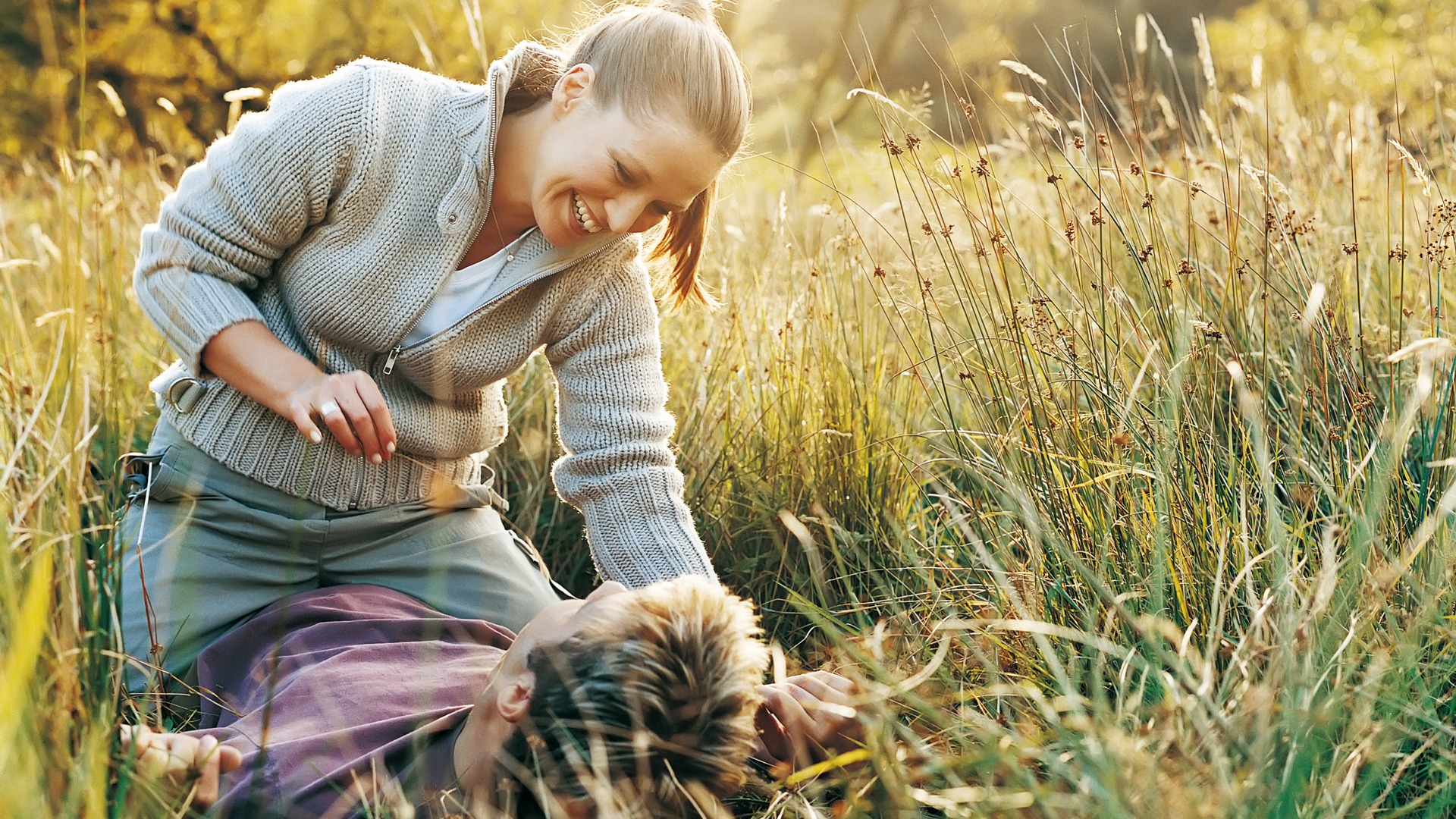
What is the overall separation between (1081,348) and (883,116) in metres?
0.60

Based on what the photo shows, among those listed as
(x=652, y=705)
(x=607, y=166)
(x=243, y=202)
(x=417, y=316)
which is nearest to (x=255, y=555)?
(x=417, y=316)

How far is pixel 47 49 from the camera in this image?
1.31 metres

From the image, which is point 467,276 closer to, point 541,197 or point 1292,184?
point 541,197

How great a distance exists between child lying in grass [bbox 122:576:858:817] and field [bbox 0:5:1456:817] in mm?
128

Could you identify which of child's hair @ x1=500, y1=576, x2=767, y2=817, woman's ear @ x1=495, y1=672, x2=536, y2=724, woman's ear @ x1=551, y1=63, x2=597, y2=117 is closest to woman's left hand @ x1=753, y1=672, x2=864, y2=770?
child's hair @ x1=500, y1=576, x2=767, y2=817

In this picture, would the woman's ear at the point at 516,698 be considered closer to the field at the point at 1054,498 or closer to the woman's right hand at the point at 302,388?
the field at the point at 1054,498

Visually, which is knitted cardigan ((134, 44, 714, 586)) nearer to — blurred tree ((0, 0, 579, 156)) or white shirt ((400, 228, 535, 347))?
white shirt ((400, 228, 535, 347))

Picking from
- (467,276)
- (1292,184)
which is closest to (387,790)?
(467,276)

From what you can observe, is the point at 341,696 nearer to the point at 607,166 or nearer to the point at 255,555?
Result: the point at 255,555

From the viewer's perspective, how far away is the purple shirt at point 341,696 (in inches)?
59.0

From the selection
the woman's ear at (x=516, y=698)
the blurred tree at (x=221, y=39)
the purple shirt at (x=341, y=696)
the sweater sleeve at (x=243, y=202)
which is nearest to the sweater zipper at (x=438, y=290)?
the sweater sleeve at (x=243, y=202)

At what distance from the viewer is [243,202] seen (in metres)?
2.01

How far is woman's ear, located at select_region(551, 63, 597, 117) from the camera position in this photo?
79.5 inches

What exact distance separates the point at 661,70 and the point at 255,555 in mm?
1107
